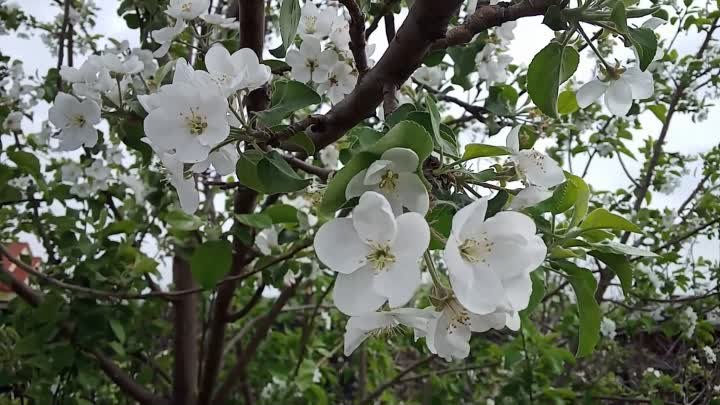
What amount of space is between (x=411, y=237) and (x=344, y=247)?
67 millimetres

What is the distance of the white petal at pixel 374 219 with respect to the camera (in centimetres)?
43

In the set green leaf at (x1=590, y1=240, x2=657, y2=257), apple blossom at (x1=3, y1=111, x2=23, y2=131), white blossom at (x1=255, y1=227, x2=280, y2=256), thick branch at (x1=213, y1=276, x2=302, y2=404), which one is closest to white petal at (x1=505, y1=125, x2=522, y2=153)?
green leaf at (x1=590, y1=240, x2=657, y2=257)

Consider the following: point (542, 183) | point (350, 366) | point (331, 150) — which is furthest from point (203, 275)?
point (350, 366)

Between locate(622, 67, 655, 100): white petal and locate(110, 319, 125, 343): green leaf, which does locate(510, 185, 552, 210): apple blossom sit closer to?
locate(622, 67, 655, 100): white petal

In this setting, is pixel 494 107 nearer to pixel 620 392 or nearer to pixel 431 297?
pixel 431 297

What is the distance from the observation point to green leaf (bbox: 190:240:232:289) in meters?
0.85

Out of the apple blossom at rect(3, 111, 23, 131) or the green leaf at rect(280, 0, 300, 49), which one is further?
the apple blossom at rect(3, 111, 23, 131)

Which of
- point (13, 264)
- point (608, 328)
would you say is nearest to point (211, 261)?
point (13, 264)

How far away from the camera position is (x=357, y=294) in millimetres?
474

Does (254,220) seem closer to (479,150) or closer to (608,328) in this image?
(479,150)

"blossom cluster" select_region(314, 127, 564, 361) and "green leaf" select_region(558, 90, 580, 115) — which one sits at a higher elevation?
"green leaf" select_region(558, 90, 580, 115)

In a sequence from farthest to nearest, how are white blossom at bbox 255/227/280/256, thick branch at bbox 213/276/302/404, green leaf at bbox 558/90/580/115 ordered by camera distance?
thick branch at bbox 213/276/302/404
white blossom at bbox 255/227/280/256
green leaf at bbox 558/90/580/115

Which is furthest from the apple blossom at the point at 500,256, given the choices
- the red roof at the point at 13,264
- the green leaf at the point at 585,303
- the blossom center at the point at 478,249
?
the red roof at the point at 13,264

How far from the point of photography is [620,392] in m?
2.09
